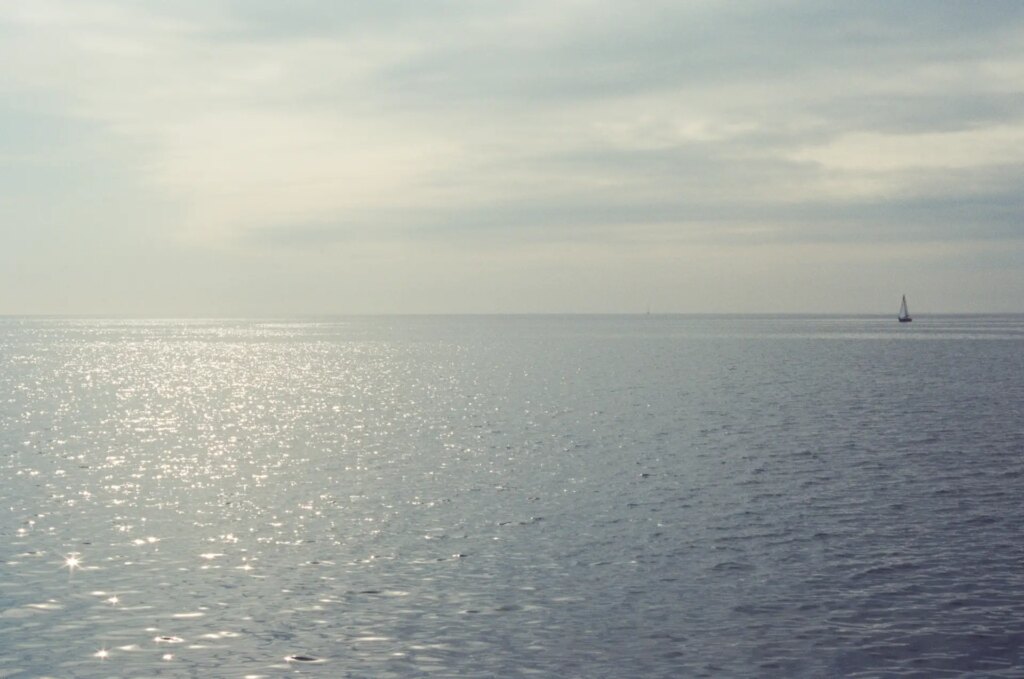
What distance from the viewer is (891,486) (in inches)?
1877

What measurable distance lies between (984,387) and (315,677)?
328 feet

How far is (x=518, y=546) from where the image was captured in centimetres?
3609

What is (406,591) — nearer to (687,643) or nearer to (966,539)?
(687,643)

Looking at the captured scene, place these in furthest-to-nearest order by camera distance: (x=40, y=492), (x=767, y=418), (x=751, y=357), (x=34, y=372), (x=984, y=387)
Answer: (x=751, y=357)
(x=34, y=372)
(x=984, y=387)
(x=767, y=418)
(x=40, y=492)

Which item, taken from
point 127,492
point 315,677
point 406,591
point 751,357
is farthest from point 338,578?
point 751,357

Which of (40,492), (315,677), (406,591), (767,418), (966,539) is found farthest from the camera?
(767,418)

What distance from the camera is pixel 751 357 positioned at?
186m

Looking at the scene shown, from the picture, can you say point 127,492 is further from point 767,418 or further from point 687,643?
point 767,418

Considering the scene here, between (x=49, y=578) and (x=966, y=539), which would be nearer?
(x=49, y=578)

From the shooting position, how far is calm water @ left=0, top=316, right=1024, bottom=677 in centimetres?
2509

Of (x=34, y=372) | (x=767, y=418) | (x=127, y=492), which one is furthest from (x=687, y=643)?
(x=34, y=372)

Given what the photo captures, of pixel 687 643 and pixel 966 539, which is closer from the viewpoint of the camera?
pixel 687 643

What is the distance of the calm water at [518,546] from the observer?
25094mm

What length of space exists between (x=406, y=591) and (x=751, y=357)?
162569 millimetres
